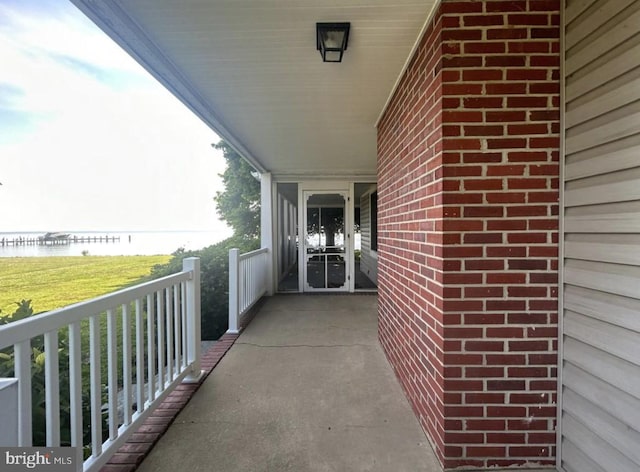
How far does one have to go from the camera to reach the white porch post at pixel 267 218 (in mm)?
5660

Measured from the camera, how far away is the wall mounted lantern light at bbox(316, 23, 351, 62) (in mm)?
1756

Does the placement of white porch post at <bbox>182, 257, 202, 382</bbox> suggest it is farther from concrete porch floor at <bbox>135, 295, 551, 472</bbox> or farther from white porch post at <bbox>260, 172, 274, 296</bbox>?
white porch post at <bbox>260, 172, 274, 296</bbox>

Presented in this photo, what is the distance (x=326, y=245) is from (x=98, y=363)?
460cm

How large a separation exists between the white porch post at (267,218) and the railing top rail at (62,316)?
12.2ft

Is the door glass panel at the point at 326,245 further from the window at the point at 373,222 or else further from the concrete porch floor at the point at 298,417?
the concrete porch floor at the point at 298,417

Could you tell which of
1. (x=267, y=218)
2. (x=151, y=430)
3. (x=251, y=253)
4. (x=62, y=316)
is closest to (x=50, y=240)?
(x=267, y=218)

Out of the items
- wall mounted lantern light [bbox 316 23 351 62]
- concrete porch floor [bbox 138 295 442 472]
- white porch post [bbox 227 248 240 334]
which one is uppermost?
wall mounted lantern light [bbox 316 23 351 62]

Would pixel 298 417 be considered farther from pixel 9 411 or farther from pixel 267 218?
pixel 267 218

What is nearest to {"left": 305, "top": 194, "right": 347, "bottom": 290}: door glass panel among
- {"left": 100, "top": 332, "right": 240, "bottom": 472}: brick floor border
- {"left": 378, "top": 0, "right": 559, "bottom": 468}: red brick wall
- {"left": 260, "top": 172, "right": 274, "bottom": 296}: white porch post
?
{"left": 260, "top": 172, "right": 274, "bottom": 296}: white porch post

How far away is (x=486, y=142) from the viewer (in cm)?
160

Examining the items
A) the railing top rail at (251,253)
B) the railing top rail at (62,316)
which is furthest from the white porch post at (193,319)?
the railing top rail at (251,253)

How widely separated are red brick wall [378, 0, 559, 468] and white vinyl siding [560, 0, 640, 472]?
8cm

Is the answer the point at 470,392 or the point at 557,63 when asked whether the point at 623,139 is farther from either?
the point at 470,392

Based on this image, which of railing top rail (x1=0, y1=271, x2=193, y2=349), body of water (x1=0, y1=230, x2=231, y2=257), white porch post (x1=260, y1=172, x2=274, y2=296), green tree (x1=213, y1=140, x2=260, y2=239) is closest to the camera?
railing top rail (x1=0, y1=271, x2=193, y2=349)
